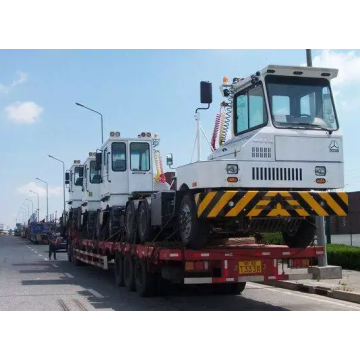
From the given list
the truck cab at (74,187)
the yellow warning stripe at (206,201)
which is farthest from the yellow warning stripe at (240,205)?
the truck cab at (74,187)

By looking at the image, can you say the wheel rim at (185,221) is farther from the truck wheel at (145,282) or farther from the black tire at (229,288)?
the black tire at (229,288)

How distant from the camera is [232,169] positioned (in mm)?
8594

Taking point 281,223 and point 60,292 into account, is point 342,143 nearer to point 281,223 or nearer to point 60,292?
point 281,223

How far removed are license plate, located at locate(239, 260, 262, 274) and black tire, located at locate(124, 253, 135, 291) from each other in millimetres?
3846

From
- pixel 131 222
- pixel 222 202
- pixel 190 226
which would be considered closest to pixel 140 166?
pixel 131 222

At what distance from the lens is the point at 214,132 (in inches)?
414

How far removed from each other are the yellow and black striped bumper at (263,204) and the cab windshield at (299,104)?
1202 millimetres

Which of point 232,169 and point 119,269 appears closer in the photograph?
point 232,169

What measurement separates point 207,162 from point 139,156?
658 cm

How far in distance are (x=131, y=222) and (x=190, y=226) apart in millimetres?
3457

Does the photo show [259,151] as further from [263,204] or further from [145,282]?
[145,282]
